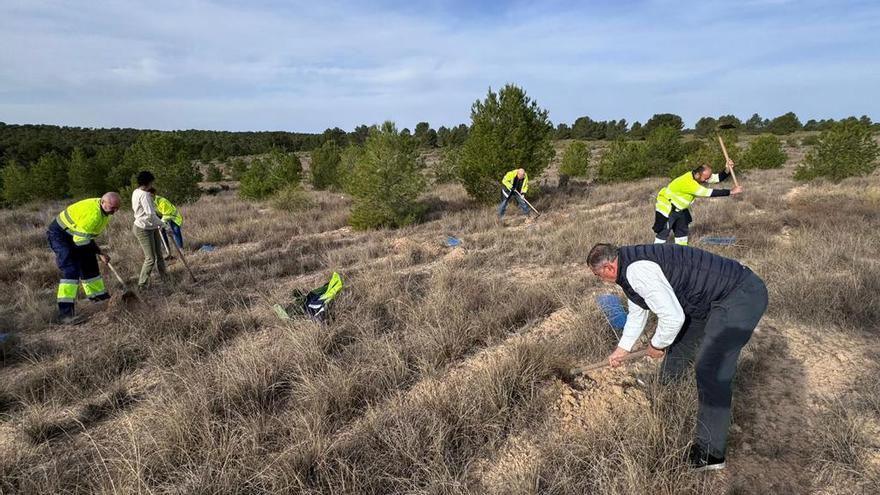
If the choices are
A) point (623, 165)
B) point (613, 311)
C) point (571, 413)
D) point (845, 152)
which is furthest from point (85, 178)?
point (845, 152)

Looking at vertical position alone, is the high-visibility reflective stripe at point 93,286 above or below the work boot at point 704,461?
above

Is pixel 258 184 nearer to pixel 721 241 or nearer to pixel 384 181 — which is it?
pixel 384 181

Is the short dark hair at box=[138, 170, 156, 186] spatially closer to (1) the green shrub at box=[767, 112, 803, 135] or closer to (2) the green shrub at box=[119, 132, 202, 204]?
(2) the green shrub at box=[119, 132, 202, 204]

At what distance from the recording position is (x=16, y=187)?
1725cm

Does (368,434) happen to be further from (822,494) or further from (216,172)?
(216,172)

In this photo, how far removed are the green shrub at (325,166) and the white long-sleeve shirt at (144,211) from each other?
1429 cm

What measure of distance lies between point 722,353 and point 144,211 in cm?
683

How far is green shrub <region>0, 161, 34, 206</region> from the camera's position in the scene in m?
17.3

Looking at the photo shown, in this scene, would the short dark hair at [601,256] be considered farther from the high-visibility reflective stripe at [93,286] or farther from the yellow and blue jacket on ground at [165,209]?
the yellow and blue jacket on ground at [165,209]

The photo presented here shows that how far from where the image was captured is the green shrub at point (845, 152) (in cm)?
1236

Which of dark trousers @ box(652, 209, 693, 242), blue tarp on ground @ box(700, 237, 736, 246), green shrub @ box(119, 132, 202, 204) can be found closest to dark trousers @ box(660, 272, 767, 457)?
dark trousers @ box(652, 209, 693, 242)

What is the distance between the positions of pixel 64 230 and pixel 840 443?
740 centimetres

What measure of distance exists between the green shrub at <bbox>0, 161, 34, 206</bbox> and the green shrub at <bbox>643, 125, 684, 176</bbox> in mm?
27785

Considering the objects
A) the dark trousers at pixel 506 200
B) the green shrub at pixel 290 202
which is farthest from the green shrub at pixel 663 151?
the green shrub at pixel 290 202
